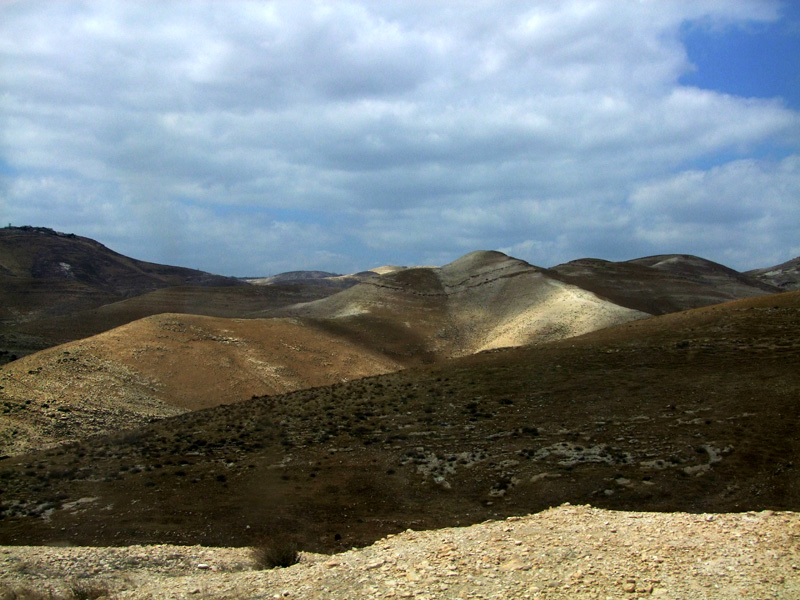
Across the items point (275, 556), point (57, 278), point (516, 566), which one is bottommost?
point (275, 556)

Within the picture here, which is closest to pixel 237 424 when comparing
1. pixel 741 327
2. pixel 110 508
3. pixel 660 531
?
→ pixel 110 508

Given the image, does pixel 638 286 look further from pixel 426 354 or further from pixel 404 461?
pixel 404 461

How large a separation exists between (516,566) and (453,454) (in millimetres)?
11521

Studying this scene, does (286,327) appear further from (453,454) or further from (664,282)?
(664,282)

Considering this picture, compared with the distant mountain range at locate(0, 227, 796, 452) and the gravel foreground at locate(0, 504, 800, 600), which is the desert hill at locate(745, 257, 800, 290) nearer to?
the distant mountain range at locate(0, 227, 796, 452)

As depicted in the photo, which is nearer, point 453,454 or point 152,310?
point 453,454

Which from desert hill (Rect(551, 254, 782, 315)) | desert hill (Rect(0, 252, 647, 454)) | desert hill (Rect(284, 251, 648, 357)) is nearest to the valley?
desert hill (Rect(0, 252, 647, 454))

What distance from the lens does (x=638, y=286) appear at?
84125mm

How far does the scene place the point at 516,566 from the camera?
39.7 feet

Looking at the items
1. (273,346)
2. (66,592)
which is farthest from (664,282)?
(66,592)

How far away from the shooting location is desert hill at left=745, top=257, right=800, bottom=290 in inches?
5138

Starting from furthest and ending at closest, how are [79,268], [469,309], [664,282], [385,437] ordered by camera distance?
1. [79,268]
2. [664,282]
3. [469,309]
4. [385,437]

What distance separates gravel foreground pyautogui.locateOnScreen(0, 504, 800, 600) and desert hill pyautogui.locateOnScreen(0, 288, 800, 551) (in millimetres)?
2800

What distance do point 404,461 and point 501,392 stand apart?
7.99 meters
